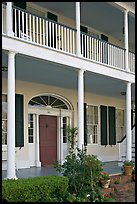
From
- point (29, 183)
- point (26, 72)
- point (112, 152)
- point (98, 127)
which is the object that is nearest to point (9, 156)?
point (29, 183)

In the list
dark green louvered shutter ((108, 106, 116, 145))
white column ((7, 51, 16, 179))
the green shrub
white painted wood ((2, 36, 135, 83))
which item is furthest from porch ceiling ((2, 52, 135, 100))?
the green shrub

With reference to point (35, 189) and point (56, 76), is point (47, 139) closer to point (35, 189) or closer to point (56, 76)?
point (56, 76)

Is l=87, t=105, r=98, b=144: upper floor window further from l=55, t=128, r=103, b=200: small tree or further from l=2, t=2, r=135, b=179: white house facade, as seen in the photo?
l=55, t=128, r=103, b=200: small tree

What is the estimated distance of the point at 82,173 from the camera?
8516mm

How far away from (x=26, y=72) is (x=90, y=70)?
2074 millimetres

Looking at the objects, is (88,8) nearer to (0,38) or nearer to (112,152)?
(0,38)

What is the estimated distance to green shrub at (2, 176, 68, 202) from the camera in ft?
22.5

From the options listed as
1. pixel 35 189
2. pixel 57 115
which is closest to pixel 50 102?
pixel 57 115

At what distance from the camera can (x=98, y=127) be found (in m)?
16.2

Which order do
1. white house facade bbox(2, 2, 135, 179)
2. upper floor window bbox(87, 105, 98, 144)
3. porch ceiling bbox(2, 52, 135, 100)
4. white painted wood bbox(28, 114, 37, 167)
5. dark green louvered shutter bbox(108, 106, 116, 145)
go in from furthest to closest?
dark green louvered shutter bbox(108, 106, 116, 145) → upper floor window bbox(87, 105, 98, 144) → white painted wood bbox(28, 114, 37, 167) → porch ceiling bbox(2, 52, 135, 100) → white house facade bbox(2, 2, 135, 179)

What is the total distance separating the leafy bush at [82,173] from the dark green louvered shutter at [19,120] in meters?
3.47

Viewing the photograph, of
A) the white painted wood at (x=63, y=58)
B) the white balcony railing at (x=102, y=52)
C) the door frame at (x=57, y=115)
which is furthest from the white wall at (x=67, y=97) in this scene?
the white painted wood at (x=63, y=58)

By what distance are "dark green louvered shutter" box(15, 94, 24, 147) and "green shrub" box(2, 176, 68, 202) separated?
4157 mm

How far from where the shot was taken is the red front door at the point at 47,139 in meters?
13.4
